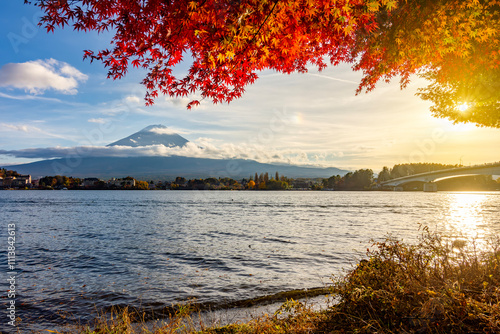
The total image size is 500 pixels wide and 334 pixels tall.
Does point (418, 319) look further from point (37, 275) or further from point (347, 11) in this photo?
point (37, 275)

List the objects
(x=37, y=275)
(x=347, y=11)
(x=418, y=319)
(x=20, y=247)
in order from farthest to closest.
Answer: (x=20, y=247) → (x=37, y=275) → (x=347, y=11) → (x=418, y=319)

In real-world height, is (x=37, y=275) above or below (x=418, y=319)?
below

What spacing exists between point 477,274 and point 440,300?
164 centimetres

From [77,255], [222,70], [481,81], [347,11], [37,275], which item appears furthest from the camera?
[77,255]

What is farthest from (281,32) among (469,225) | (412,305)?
(469,225)

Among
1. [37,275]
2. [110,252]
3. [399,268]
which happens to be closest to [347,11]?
[399,268]

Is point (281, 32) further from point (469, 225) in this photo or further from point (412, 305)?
point (469, 225)

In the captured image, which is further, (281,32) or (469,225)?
(469,225)

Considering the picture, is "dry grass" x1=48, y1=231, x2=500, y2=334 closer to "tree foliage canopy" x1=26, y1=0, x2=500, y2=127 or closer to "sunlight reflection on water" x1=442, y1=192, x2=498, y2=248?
"sunlight reflection on water" x1=442, y1=192, x2=498, y2=248

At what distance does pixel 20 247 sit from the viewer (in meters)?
22.0

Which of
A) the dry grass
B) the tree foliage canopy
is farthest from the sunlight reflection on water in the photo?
the tree foliage canopy

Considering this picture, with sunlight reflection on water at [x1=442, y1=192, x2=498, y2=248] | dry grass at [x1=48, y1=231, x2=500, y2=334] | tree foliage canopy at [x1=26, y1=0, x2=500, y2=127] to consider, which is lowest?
sunlight reflection on water at [x1=442, y1=192, x2=498, y2=248]

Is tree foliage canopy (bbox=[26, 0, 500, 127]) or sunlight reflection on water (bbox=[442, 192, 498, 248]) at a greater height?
tree foliage canopy (bbox=[26, 0, 500, 127])

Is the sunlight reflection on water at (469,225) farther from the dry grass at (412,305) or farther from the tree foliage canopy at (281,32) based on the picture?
the tree foliage canopy at (281,32)
